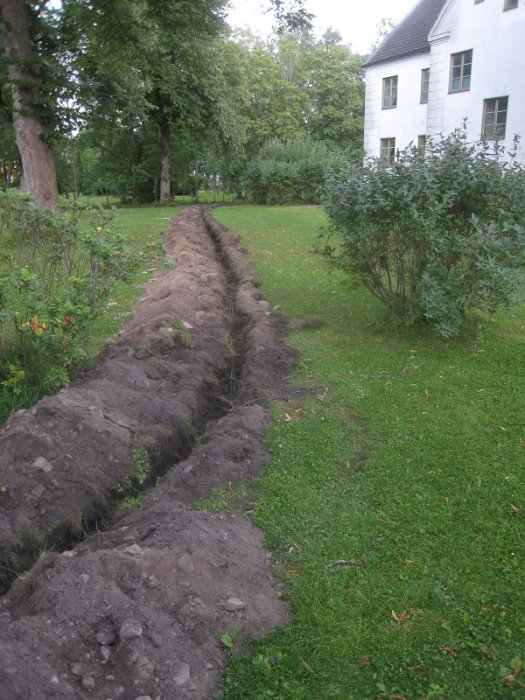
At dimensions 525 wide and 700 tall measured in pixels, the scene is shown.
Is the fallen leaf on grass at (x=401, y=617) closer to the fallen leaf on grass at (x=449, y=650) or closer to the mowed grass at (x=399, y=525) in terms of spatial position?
the mowed grass at (x=399, y=525)

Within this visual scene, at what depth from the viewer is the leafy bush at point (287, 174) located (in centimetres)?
3238

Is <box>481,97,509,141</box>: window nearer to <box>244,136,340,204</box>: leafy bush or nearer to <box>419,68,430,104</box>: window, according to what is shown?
<box>419,68,430,104</box>: window

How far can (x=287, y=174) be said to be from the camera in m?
32.2

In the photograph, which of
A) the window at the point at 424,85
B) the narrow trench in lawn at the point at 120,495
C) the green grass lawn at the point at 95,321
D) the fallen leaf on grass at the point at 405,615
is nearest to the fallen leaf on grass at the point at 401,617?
the fallen leaf on grass at the point at 405,615

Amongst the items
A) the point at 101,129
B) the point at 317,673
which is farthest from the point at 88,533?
the point at 101,129

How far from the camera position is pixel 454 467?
471cm

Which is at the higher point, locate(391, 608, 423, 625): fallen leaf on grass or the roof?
the roof

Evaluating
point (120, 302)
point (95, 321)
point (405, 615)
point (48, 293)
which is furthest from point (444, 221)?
point (120, 302)

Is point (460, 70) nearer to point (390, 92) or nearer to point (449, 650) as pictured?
point (390, 92)

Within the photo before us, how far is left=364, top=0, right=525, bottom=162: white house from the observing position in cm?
2120

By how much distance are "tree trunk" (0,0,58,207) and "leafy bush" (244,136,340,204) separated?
61.2ft

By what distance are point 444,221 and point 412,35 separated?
83.8 feet

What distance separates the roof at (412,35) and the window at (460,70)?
9.91ft

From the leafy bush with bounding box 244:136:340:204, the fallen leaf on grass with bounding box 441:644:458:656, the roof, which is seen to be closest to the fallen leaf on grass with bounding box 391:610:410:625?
the fallen leaf on grass with bounding box 441:644:458:656
